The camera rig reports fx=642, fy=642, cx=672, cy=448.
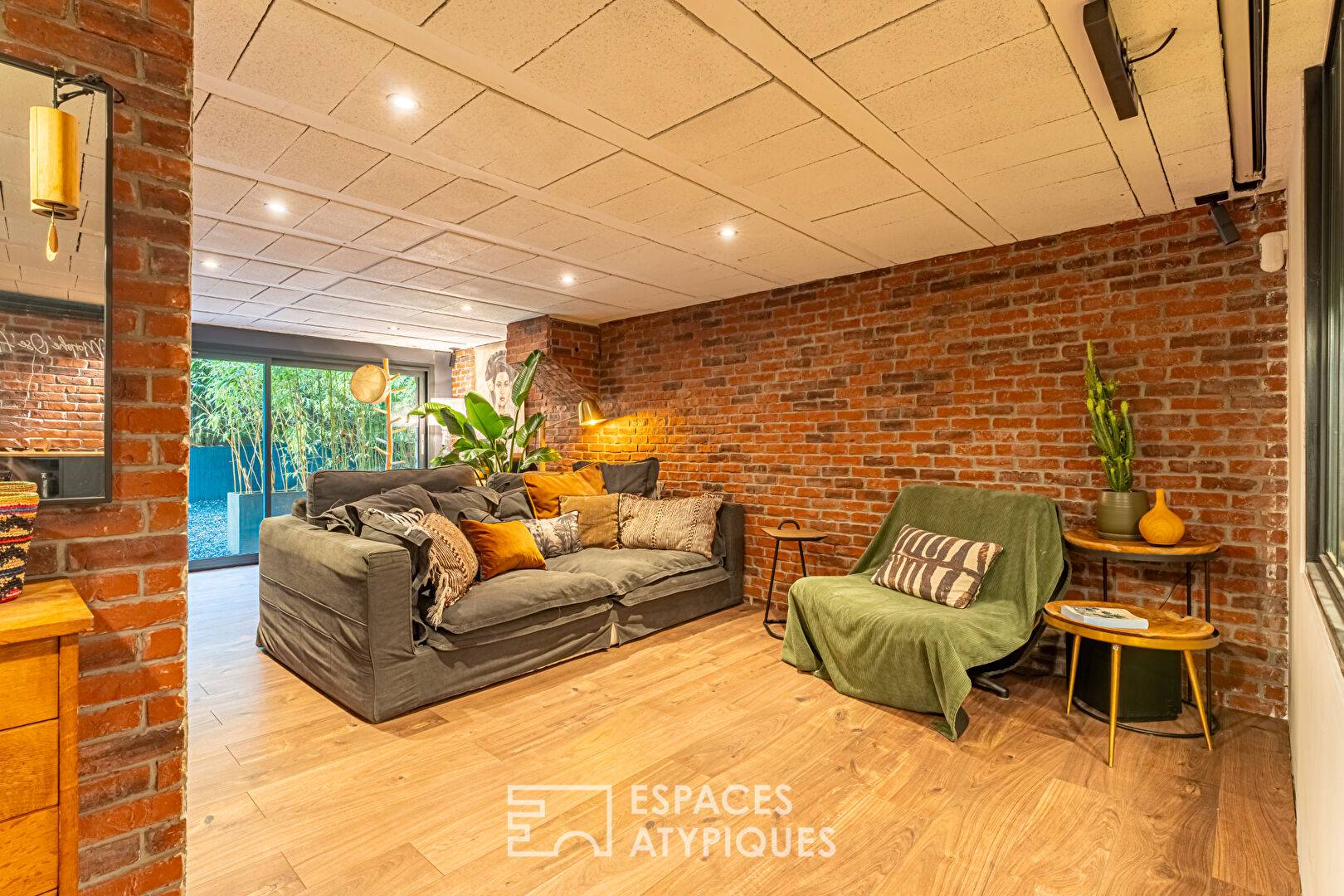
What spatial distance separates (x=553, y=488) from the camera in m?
4.54

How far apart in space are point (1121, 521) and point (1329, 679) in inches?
69.9

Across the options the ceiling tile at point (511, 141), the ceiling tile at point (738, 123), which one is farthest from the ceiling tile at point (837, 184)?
the ceiling tile at point (511, 141)

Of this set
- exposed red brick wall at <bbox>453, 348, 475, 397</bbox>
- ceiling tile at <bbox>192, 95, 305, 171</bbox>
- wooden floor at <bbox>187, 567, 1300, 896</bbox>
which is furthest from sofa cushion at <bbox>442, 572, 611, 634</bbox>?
exposed red brick wall at <bbox>453, 348, 475, 397</bbox>

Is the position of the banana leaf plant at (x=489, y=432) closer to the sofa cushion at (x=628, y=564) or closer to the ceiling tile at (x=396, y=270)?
the ceiling tile at (x=396, y=270)

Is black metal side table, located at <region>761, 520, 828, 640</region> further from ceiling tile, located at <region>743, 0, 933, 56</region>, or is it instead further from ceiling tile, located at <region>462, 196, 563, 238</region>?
ceiling tile, located at <region>743, 0, 933, 56</region>

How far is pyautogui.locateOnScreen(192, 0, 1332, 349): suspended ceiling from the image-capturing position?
1.72m

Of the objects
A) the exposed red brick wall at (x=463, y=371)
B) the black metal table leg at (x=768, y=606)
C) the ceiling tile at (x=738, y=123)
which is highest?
the ceiling tile at (x=738, y=123)

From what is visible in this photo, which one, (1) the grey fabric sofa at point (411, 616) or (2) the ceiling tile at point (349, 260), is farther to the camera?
(2) the ceiling tile at point (349, 260)

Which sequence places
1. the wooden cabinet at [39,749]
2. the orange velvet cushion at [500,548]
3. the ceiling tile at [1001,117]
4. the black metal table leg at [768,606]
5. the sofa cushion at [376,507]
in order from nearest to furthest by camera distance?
the wooden cabinet at [39,749], the ceiling tile at [1001,117], the sofa cushion at [376,507], the orange velvet cushion at [500,548], the black metal table leg at [768,606]

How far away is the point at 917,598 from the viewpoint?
320 cm

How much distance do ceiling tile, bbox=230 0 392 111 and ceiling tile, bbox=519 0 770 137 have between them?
45 centimetres

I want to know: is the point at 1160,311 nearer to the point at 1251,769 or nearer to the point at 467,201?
the point at 1251,769

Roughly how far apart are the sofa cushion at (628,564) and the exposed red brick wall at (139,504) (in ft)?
7.91

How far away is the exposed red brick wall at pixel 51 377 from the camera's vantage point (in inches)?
48.9
